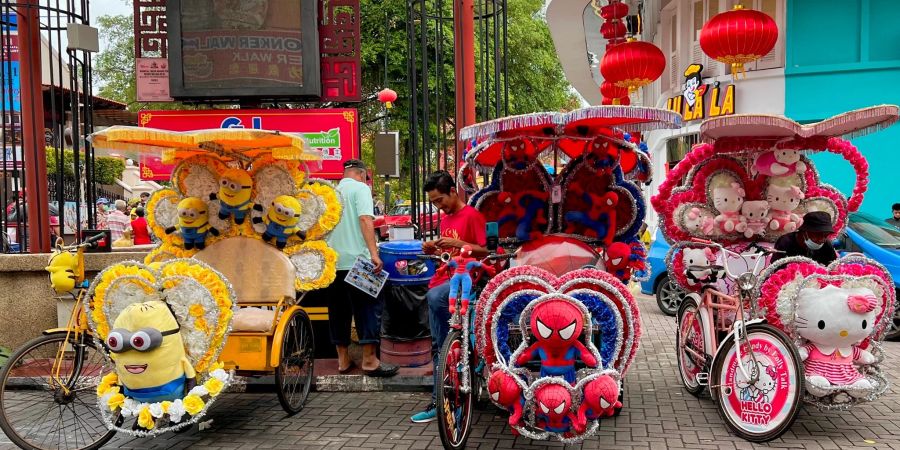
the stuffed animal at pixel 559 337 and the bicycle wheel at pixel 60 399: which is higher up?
the stuffed animal at pixel 559 337

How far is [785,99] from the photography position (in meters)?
15.0

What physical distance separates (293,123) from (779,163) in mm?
5634

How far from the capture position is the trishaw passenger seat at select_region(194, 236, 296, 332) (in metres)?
5.73

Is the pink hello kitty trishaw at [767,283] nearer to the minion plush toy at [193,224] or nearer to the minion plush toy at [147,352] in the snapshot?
the minion plush toy at [147,352]

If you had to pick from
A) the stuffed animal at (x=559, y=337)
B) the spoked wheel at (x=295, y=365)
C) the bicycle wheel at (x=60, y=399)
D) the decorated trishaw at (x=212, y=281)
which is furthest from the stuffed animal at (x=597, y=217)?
the bicycle wheel at (x=60, y=399)

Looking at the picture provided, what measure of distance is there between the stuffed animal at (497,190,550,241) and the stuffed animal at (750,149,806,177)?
5.88 feet

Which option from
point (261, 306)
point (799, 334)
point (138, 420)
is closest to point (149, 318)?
point (138, 420)

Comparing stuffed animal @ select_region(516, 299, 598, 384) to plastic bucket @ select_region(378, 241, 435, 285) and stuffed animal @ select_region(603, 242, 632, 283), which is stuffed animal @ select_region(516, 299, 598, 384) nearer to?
stuffed animal @ select_region(603, 242, 632, 283)

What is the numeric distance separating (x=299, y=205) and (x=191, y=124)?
12.9 feet

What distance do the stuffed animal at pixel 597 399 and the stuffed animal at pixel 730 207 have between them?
2.39 m

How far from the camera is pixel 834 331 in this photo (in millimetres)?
4691

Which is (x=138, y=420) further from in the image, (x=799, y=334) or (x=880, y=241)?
(x=880, y=241)

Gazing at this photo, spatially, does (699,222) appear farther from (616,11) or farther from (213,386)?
(616,11)

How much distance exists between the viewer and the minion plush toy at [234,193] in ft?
18.4
